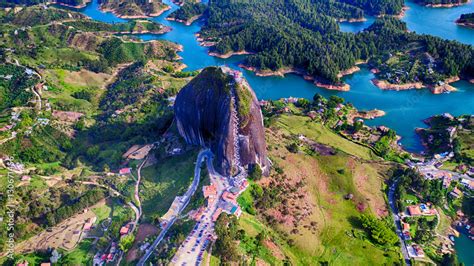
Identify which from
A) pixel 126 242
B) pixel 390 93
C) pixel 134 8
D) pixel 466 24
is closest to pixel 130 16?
pixel 134 8

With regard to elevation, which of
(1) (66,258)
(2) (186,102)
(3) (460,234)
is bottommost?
(3) (460,234)

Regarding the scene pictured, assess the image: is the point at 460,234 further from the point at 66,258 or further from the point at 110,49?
the point at 110,49

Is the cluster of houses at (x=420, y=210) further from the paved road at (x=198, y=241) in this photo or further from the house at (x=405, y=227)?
the paved road at (x=198, y=241)

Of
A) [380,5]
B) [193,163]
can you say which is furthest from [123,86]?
[380,5]

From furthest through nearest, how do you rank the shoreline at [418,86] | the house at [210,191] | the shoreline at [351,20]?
the shoreline at [351,20] < the shoreline at [418,86] < the house at [210,191]

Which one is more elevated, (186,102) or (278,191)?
(186,102)

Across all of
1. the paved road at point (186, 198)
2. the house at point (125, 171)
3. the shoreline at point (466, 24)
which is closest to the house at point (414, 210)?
the paved road at point (186, 198)
